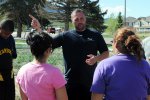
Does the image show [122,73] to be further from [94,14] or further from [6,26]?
[94,14]

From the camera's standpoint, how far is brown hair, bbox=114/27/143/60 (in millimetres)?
3824

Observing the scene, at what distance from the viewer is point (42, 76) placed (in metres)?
3.80

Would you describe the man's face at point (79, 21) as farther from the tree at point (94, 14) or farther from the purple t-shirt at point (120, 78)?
the tree at point (94, 14)

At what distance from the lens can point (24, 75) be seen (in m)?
3.93

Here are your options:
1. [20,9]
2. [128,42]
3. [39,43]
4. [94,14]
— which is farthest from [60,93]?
[94,14]

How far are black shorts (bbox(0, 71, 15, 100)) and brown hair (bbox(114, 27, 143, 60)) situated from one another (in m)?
2.68

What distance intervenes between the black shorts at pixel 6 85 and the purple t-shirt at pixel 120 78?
100 inches

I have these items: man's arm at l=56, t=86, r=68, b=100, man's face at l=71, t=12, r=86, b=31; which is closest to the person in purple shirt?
man's arm at l=56, t=86, r=68, b=100

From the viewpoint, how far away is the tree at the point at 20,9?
225 ft

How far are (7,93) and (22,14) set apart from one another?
6363cm

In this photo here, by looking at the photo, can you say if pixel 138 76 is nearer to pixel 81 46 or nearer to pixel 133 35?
pixel 133 35

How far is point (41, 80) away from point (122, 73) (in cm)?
74

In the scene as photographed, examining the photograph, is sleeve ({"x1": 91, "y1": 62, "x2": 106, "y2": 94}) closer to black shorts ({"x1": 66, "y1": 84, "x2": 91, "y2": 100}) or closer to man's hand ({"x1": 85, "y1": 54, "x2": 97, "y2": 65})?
man's hand ({"x1": 85, "y1": 54, "x2": 97, "y2": 65})

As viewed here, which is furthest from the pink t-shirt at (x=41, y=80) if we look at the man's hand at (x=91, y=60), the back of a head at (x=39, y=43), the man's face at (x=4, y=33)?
→ the man's face at (x=4, y=33)
